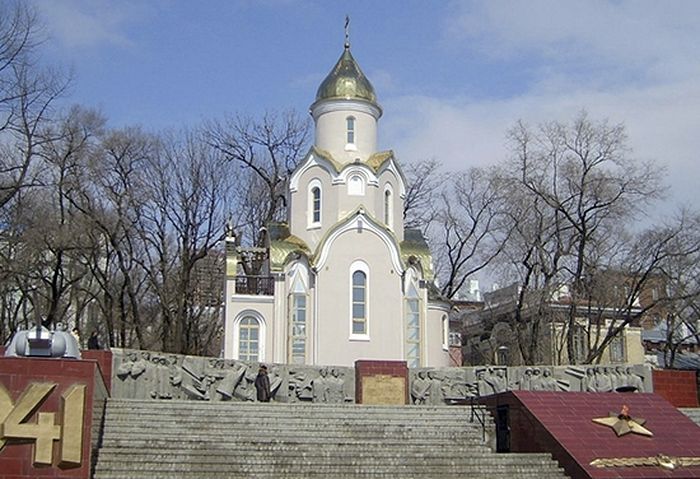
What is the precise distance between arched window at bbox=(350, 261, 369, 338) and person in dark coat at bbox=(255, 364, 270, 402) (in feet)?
20.0

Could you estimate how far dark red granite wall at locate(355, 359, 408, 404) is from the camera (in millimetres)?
24484

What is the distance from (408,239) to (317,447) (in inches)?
599

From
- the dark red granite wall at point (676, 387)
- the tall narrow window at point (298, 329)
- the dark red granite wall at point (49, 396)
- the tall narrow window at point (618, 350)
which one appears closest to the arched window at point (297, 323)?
the tall narrow window at point (298, 329)

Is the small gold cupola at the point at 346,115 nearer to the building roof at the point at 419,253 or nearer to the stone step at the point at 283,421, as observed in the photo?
the building roof at the point at 419,253

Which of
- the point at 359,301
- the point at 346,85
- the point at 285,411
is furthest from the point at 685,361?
the point at 285,411

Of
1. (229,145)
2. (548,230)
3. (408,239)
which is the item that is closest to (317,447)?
(408,239)

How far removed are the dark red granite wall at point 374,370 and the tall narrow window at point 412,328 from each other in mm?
4433

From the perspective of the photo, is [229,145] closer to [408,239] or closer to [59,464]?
[408,239]

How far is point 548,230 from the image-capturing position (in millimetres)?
34094

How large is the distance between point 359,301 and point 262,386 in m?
6.96

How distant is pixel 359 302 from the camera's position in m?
29.5

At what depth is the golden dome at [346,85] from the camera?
3244 cm

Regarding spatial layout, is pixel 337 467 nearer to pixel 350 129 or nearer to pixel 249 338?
pixel 249 338

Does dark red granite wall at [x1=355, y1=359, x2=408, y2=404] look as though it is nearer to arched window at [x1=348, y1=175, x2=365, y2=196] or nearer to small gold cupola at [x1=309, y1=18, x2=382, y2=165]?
arched window at [x1=348, y1=175, x2=365, y2=196]
